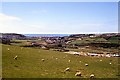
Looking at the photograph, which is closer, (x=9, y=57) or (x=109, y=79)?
(x=109, y=79)

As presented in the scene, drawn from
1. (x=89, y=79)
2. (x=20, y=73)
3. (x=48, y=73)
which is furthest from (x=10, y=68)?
(x=89, y=79)

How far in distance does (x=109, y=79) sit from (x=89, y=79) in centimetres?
306

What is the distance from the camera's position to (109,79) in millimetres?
29969

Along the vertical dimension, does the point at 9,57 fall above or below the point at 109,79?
above

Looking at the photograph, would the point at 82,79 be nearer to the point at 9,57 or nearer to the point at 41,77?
the point at 41,77

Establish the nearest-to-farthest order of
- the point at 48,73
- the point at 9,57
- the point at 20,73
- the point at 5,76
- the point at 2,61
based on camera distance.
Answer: the point at 5,76
the point at 20,73
the point at 48,73
the point at 2,61
the point at 9,57

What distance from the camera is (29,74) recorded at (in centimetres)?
2786

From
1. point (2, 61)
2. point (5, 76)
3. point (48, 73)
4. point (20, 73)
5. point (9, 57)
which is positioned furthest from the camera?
point (9, 57)

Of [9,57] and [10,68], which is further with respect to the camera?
→ [9,57]

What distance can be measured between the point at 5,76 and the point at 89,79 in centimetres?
992

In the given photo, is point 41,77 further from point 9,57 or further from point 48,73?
point 9,57

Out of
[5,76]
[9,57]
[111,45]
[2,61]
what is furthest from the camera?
[111,45]

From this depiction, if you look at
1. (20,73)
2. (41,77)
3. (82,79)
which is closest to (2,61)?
(20,73)

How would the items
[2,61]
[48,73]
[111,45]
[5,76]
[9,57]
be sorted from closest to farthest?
[5,76]
[48,73]
[2,61]
[9,57]
[111,45]
